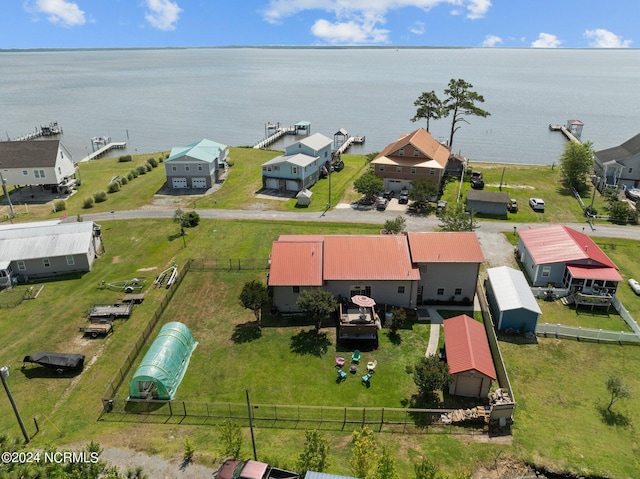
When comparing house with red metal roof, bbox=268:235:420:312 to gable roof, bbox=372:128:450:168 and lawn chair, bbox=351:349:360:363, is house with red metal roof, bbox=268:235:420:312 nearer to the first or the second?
lawn chair, bbox=351:349:360:363

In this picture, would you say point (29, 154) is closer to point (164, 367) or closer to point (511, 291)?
point (164, 367)

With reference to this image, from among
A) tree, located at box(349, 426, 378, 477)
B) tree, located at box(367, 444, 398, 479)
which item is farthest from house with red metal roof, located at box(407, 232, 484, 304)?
tree, located at box(367, 444, 398, 479)

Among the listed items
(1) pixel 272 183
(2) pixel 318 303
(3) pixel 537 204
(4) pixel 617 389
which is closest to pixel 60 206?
(1) pixel 272 183

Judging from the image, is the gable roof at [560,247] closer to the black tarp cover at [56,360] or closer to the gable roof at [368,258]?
the gable roof at [368,258]

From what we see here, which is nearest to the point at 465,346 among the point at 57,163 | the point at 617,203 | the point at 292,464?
the point at 292,464

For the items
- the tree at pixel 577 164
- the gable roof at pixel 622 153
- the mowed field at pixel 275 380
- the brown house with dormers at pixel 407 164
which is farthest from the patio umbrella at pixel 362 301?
the gable roof at pixel 622 153

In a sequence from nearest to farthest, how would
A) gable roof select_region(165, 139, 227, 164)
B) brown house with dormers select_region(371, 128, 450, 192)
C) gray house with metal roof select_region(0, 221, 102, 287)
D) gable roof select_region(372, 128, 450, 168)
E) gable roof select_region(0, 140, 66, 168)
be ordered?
gray house with metal roof select_region(0, 221, 102, 287), gable roof select_region(0, 140, 66, 168), brown house with dormers select_region(371, 128, 450, 192), gable roof select_region(372, 128, 450, 168), gable roof select_region(165, 139, 227, 164)

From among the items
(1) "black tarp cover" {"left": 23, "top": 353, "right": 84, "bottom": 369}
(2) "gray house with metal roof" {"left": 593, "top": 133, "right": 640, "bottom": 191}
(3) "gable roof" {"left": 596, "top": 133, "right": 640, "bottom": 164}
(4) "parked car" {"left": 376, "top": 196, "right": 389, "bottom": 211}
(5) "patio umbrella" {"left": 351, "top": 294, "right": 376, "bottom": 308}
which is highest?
(3) "gable roof" {"left": 596, "top": 133, "right": 640, "bottom": 164}
